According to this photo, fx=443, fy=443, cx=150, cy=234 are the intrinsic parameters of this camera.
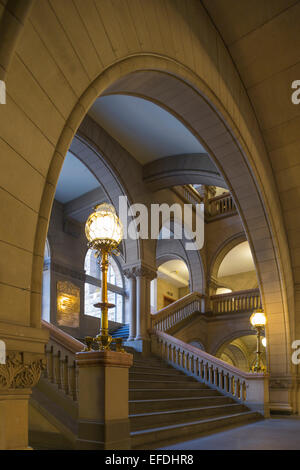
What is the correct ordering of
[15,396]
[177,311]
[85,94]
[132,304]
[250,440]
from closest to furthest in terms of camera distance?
[15,396] → [85,94] → [250,440] → [132,304] → [177,311]

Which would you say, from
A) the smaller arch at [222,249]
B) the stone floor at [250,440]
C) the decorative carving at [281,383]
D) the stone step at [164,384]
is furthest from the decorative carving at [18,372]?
the smaller arch at [222,249]

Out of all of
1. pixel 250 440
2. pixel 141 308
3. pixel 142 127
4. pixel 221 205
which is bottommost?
pixel 250 440

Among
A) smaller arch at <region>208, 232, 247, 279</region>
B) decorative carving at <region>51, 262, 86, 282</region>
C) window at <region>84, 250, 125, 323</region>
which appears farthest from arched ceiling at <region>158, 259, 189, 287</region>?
decorative carving at <region>51, 262, 86, 282</region>

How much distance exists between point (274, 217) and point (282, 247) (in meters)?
0.80

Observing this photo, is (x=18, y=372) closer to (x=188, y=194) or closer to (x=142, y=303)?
(x=142, y=303)

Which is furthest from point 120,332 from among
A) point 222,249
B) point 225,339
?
point 222,249

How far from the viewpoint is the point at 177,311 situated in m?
15.0

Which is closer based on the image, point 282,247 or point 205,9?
point 205,9

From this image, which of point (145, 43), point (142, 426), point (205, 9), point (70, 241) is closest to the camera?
point (145, 43)

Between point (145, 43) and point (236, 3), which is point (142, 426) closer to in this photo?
point (145, 43)

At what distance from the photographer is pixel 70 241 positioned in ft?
49.4

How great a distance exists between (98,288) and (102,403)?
1326 centimetres

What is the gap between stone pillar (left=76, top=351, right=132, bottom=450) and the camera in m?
4.30

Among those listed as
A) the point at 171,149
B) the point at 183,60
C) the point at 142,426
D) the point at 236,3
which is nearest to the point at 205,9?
the point at 236,3
